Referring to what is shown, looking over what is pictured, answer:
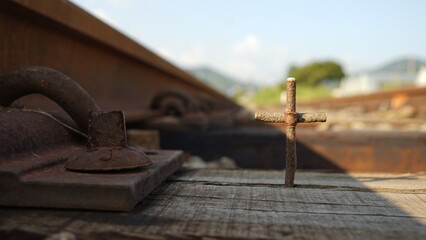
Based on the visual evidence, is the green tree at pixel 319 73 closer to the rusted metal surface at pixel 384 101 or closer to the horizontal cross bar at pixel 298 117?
the rusted metal surface at pixel 384 101

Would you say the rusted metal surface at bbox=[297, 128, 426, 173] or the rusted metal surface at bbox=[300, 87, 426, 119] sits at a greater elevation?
the rusted metal surface at bbox=[300, 87, 426, 119]

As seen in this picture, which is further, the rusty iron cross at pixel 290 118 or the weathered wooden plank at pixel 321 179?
the weathered wooden plank at pixel 321 179

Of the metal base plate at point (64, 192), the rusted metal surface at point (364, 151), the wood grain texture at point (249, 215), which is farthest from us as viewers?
the rusted metal surface at point (364, 151)

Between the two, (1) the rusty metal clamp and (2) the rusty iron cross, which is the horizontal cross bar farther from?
(1) the rusty metal clamp

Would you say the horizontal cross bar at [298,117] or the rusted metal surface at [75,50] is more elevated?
the rusted metal surface at [75,50]

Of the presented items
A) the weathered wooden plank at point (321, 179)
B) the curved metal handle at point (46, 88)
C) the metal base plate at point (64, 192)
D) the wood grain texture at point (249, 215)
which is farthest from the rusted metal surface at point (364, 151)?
the metal base plate at point (64, 192)

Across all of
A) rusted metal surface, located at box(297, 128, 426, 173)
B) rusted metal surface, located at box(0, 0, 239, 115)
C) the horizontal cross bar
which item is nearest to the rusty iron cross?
the horizontal cross bar

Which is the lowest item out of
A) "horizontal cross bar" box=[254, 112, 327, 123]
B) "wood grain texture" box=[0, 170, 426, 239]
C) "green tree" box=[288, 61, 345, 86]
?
"wood grain texture" box=[0, 170, 426, 239]
